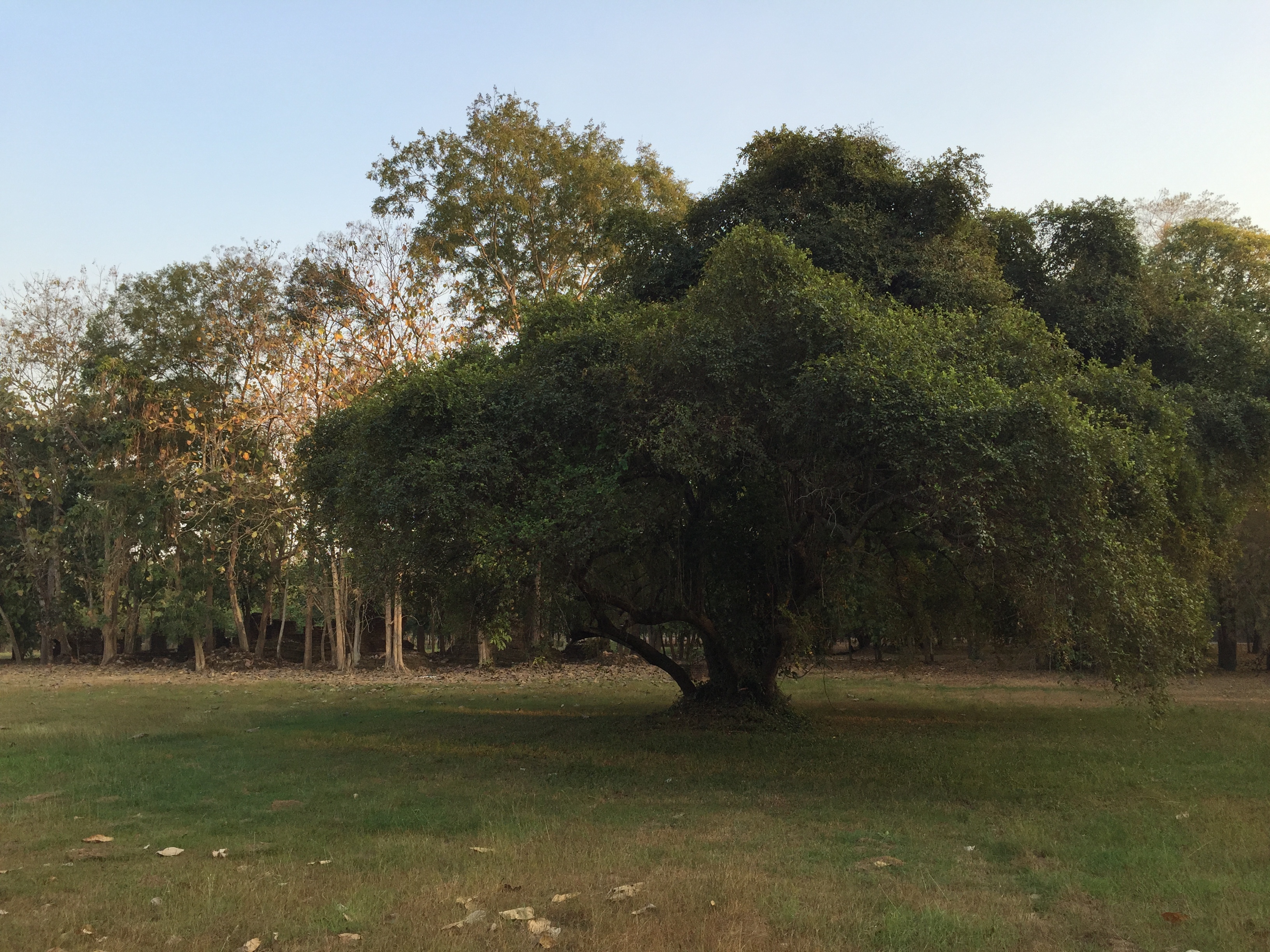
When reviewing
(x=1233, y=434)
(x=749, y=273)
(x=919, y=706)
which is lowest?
(x=919, y=706)

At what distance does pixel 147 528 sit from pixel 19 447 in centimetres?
908

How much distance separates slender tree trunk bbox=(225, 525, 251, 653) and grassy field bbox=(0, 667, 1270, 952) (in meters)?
13.6

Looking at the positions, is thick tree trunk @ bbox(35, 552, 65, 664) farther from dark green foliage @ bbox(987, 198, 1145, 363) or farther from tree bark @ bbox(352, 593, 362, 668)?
dark green foliage @ bbox(987, 198, 1145, 363)

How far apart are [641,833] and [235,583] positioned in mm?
30088

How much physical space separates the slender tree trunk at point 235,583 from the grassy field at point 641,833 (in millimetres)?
13618

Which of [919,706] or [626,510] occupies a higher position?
[626,510]

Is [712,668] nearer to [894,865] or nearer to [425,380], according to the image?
[425,380]

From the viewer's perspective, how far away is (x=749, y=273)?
12250mm

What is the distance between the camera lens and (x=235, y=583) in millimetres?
35125

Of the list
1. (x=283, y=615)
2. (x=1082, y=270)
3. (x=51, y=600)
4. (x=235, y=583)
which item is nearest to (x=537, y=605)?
(x=1082, y=270)

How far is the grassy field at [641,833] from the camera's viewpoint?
630 centimetres

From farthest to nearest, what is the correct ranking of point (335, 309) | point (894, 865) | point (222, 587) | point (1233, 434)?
point (222, 587), point (335, 309), point (1233, 434), point (894, 865)

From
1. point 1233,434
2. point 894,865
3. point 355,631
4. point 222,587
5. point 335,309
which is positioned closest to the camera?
point 894,865

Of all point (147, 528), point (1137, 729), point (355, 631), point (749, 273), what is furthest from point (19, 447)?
point (1137, 729)
